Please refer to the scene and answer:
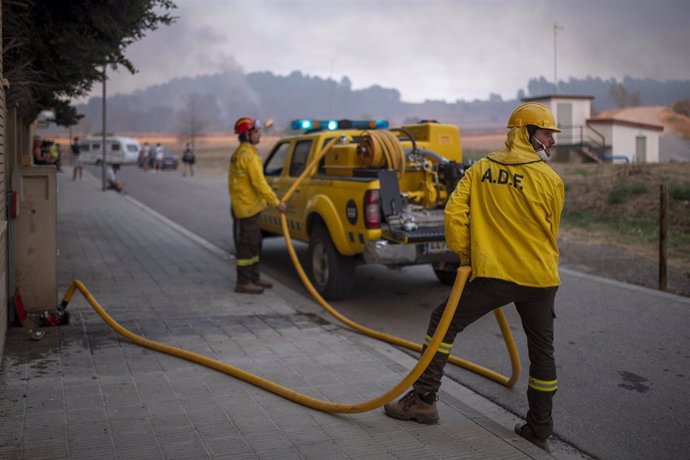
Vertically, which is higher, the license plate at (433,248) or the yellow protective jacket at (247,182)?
the yellow protective jacket at (247,182)

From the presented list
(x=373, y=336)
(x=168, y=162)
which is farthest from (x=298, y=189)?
(x=168, y=162)

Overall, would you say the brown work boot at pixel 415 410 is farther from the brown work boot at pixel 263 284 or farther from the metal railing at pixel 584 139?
the metal railing at pixel 584 139

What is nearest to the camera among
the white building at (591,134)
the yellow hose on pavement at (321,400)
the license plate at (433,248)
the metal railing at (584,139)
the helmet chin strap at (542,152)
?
the yellow hose on pavement at (321,400)

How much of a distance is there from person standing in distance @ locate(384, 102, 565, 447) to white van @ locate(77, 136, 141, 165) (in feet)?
181

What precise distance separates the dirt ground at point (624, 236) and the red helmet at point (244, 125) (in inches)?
206

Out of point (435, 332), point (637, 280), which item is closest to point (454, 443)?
point (435, 332)

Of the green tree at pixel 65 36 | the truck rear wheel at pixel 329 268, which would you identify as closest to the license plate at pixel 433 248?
the truck rear wheel at pixel 329 268

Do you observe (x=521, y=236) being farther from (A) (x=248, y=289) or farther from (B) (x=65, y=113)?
(B) (x=65, y=113)

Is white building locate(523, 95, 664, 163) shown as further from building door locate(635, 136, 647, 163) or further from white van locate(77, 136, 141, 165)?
white van locate(77, 136, 141, 165)

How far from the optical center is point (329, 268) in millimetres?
8148

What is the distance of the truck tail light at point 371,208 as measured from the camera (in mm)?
7496

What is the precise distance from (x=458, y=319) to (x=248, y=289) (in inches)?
171

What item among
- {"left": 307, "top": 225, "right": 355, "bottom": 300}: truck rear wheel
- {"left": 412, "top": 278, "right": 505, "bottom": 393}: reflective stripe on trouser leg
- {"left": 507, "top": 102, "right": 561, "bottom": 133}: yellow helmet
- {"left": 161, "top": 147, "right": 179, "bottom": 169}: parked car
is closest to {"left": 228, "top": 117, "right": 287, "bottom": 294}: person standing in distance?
{"left": 307, "top": 225, "right": 355, "bottom": 300}: truck rear wheel

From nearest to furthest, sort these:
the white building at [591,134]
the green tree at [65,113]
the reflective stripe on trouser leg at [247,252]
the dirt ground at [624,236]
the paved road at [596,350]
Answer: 1. the paved road at [596,350]
2. the reflective stripe on trouser leg at [247,252]
3. the dirt ground at [624,236]
4. the green tree at [65,113]
5. the white building at [591,134]
